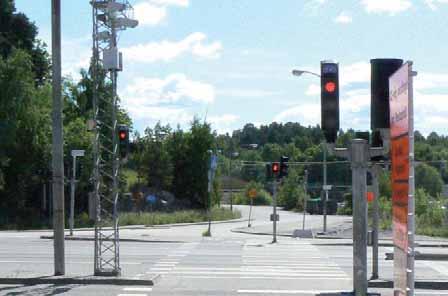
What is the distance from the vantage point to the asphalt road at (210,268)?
1648 centimetres

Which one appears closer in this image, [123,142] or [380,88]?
[380,88]

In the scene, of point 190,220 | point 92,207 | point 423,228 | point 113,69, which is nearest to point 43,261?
point 92,207

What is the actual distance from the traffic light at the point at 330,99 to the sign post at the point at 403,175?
538cm

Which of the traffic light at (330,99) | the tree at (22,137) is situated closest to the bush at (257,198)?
the tree at (22,137)

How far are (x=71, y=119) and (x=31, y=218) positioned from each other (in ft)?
41.5

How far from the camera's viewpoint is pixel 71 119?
6938cm

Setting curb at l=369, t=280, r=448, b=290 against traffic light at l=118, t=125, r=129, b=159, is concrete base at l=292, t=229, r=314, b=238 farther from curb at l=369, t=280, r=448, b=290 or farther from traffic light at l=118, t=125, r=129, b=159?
traffic light at l=118, t=125, r=129, b=159

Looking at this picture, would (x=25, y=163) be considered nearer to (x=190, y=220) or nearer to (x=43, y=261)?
(x=190, y=220)

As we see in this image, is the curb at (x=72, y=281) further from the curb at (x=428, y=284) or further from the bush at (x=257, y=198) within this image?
the bush at (x=257, y=198)

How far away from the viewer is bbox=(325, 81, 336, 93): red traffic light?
12.2 metres

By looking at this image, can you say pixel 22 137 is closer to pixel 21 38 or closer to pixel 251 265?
pixel 21 38

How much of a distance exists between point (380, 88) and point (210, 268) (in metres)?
13.0

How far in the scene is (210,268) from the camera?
840 inches

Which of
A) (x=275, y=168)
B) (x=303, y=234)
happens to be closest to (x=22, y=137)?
(x=303, y=234)
